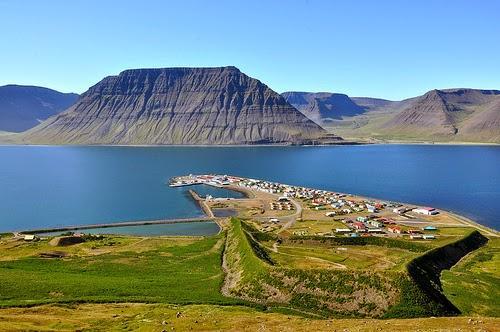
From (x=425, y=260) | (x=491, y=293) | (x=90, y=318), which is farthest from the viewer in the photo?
(x=425, y=260)

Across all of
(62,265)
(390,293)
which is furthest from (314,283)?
(62,265)

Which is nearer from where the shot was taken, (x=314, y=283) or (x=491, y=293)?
(x=314, y=283)

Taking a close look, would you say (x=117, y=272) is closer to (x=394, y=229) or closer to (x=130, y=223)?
(x=130, y=223)

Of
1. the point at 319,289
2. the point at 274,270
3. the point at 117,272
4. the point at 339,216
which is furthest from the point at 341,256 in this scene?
the point at 339,216

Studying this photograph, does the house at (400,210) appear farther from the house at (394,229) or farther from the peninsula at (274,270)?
the house at (394,229)

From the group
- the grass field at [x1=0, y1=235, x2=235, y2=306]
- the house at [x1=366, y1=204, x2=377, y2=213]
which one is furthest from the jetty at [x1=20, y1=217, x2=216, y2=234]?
the house at [x1=366, y1=204, x2=377, y2=213]

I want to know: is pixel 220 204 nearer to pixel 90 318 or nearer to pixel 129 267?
pixel 129 267

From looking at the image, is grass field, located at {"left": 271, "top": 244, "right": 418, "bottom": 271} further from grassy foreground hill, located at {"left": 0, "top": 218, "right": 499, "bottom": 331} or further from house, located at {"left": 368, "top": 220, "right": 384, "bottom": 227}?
house, located at {"left": 368, "top": 220, "right": 384, "bottom": 227}
